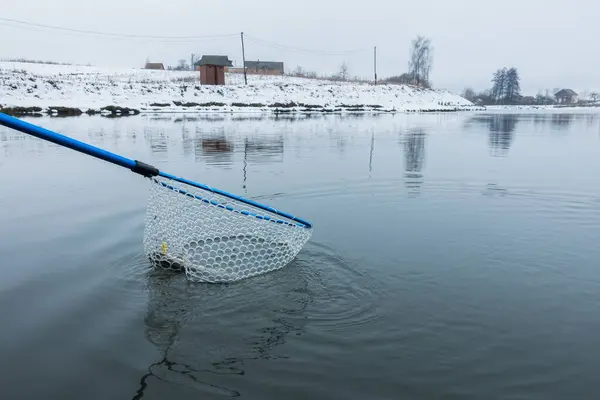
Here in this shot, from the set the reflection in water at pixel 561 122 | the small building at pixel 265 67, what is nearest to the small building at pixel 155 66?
the small building at pixel 265 67

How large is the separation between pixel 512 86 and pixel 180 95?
4306 inches

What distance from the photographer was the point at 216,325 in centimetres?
441

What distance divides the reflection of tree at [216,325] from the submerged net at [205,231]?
0.19 meters

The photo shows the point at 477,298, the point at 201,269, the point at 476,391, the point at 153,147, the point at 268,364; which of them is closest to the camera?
the point at 476,391

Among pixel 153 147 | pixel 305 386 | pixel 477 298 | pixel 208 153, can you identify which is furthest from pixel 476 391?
pixel 153 147

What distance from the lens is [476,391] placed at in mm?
3473

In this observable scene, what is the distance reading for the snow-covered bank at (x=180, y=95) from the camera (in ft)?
149

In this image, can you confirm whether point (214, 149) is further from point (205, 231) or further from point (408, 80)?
point (408, 80)

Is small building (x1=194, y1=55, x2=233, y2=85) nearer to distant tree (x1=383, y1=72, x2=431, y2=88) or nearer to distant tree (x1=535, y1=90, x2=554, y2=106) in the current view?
distant tree (x1=383, y1=72, x2=431, y2=88)

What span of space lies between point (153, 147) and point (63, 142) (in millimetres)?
13782

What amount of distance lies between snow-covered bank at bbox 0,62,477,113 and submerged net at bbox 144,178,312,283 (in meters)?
38.5

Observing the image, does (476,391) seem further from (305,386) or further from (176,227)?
(176,227)

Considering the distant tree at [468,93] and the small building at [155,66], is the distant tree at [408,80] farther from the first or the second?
Result: the small building at [155,66]

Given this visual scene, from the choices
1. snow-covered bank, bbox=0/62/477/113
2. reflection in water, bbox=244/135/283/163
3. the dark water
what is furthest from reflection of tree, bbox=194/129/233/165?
snow-covered bank, bbox=0/62/477/113
